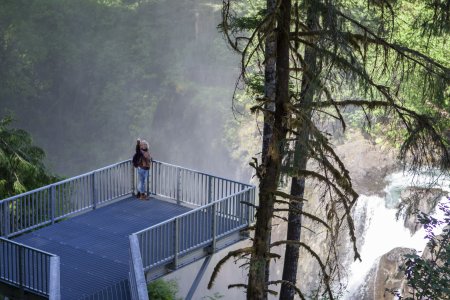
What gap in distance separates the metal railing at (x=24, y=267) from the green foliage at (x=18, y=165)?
780 cm

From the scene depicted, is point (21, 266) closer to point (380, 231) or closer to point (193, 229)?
point (193, 229)

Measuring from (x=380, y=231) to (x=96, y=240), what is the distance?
1782cm

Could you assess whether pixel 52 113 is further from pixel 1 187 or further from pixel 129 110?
pixel 1 187

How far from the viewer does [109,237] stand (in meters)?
14.8

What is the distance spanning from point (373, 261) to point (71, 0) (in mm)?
35966

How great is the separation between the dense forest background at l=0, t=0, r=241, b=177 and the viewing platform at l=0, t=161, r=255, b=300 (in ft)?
121

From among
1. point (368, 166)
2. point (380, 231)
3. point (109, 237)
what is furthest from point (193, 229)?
point (368, 166)

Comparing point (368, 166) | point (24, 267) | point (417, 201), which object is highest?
point (417, 201)

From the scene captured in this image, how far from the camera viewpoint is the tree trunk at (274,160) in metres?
8.36

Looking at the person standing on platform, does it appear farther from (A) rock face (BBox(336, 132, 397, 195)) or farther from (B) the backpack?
(A) rock face (BBox(336, 132, 397, 195))

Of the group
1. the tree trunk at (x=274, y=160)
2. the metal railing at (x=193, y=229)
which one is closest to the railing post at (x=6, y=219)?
the metal railing at (x=193, y=229)

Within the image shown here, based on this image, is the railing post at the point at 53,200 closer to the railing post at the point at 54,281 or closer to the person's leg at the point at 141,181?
the person's leg at the point at 141,181

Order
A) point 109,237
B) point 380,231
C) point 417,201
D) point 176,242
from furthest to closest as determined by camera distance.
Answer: point 380,231
point 109,237
point 176,242
point 417,201

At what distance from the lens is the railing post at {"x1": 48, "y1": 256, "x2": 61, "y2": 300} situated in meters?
10.7
